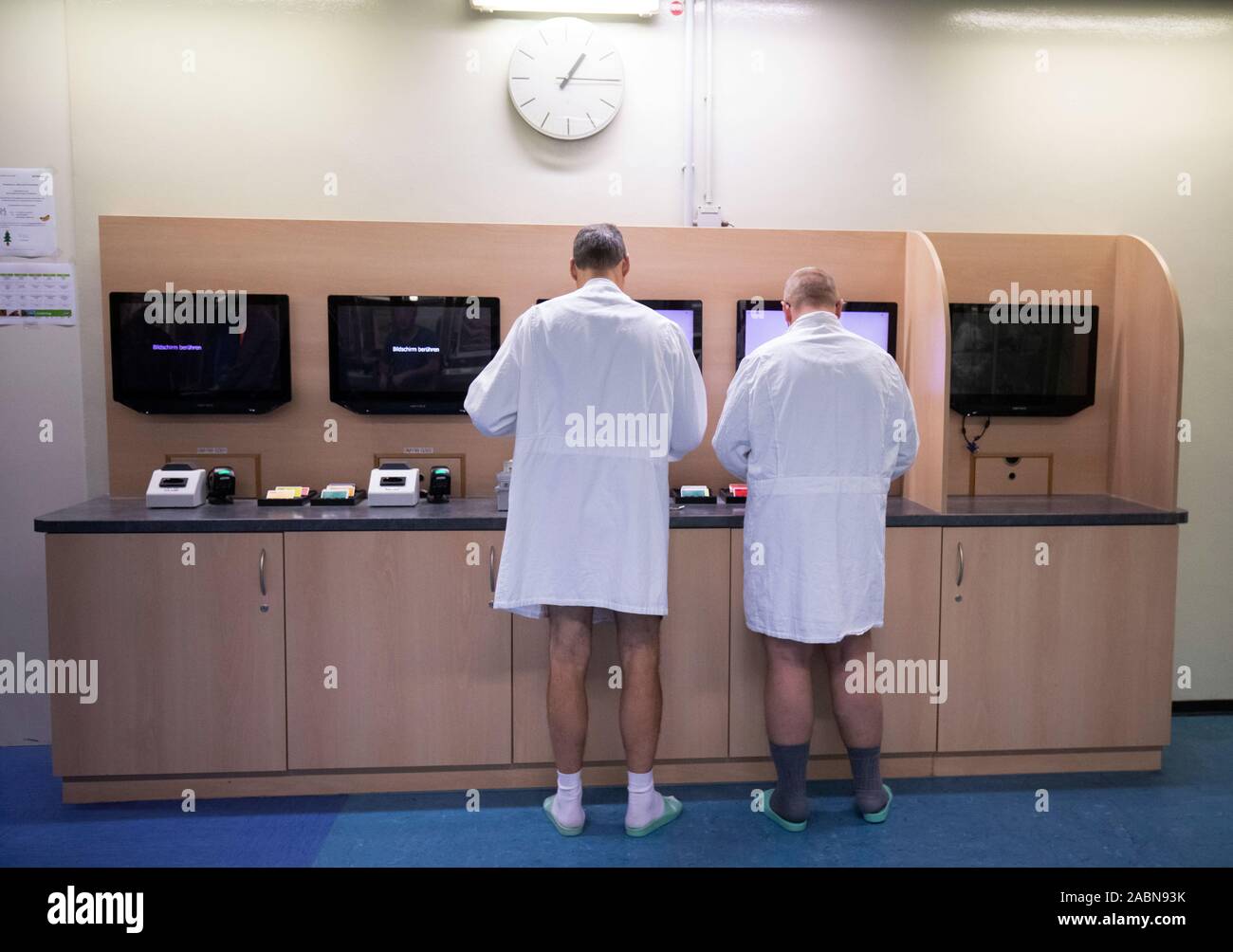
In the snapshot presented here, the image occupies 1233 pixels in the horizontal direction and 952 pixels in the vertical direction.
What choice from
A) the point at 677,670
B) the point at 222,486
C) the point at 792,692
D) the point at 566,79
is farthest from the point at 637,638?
the point at 566,79

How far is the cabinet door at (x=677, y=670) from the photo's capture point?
9.82 feet

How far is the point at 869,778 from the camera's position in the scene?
2834 mm

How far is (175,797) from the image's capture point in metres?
2.96

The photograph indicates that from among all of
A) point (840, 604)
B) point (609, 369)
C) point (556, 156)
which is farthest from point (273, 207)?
point (840, 604)

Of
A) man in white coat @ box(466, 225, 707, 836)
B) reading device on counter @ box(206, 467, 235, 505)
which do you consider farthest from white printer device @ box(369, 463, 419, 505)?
man in white coat @ box(466, 225, 707, 836)

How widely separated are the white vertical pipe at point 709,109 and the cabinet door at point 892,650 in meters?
1.49

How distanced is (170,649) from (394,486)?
85 cm

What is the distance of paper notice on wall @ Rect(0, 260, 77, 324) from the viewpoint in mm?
3395

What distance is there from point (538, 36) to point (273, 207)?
1.20 metres

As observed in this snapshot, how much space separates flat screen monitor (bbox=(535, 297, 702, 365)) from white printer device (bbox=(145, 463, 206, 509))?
1.36m

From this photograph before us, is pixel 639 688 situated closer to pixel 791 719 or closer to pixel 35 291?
pixel 791 719

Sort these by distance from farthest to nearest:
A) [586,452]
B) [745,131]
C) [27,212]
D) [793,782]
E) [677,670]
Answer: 1. [745,131]
2. [27,212]
3. [677,670]
4. [793,782]
5. [586,452]

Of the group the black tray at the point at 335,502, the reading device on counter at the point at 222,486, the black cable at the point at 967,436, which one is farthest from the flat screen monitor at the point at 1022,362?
the reading device on counter at the point at 222,486

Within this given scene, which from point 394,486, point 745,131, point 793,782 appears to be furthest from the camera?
point 745,131
